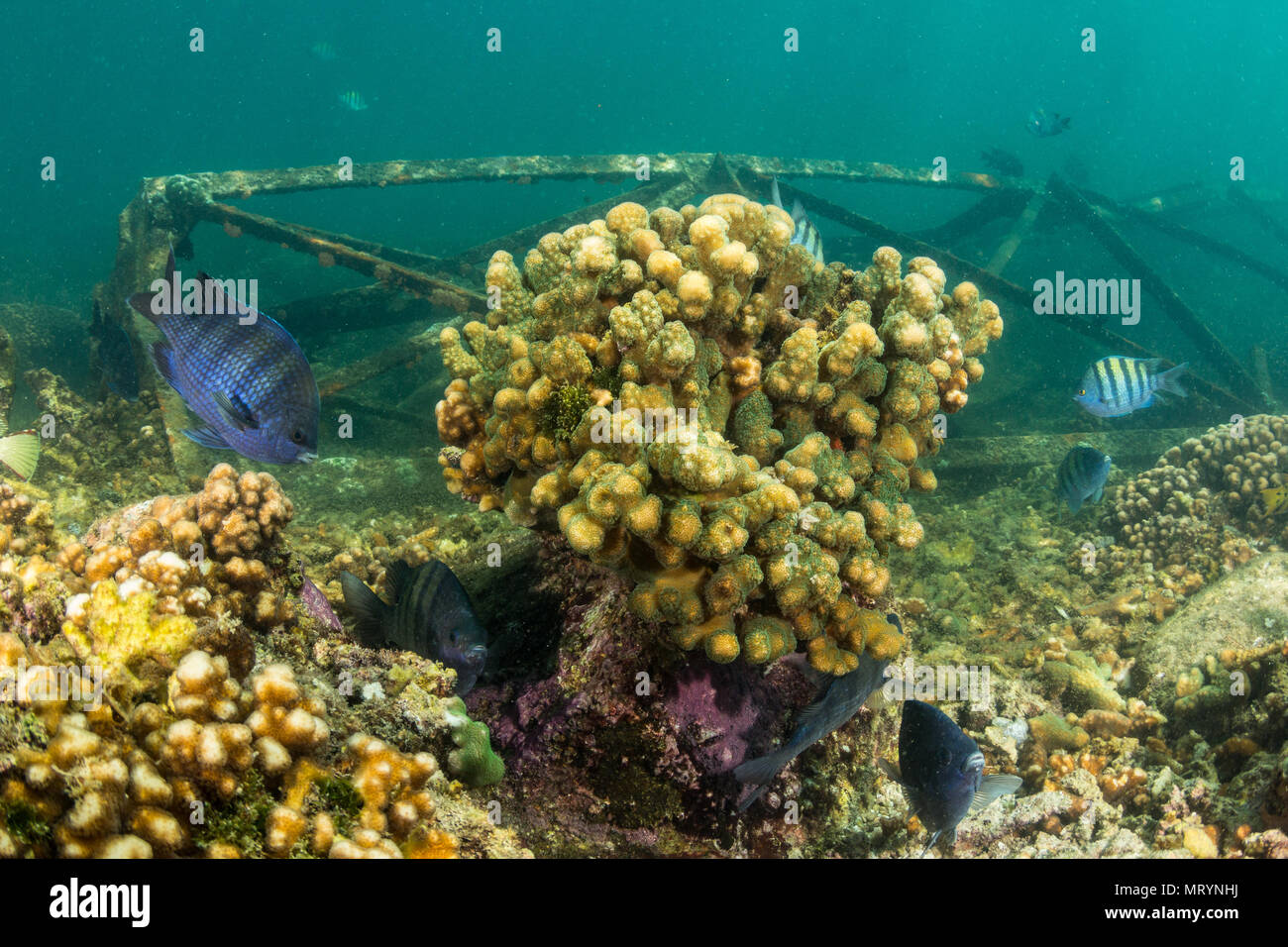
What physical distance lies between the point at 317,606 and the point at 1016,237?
47.4ft

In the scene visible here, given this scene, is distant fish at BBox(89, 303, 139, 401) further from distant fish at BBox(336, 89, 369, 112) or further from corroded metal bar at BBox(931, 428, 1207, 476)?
distant fish at BBox(336, 89, 369, 112)

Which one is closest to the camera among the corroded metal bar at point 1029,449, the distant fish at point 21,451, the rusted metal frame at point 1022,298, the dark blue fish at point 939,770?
the dark blue fish at point 939,770

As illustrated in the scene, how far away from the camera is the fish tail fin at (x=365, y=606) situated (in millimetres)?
2773

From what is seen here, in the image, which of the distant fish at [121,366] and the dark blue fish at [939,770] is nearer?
the dark blue fish at [939,770]

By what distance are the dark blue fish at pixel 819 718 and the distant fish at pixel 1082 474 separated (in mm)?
Result: 3759

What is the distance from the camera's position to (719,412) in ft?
9.86

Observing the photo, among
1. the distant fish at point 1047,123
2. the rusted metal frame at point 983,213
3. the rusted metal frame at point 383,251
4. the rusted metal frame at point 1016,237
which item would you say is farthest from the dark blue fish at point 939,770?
the rusted metal frame at point 983,213

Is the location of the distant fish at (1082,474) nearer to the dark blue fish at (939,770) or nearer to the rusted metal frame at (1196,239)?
the dark blue fish at (939,770)

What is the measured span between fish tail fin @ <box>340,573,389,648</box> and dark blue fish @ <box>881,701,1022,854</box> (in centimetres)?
236

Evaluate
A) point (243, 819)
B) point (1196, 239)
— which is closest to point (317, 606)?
point (243, 819)

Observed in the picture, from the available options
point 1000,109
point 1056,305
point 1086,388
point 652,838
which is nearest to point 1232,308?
point 1056,305

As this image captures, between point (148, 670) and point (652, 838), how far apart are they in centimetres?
182

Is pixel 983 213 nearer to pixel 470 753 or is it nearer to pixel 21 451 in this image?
pixel 470 753
